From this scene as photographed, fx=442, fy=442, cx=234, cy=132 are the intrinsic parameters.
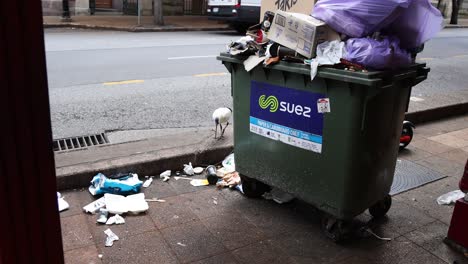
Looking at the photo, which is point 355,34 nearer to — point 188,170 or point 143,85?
point 188,170

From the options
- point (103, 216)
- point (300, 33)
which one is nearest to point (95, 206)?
point (103, 216)

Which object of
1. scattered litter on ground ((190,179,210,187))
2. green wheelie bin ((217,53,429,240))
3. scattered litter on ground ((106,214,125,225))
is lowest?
scattered litter on ground ((106,214,125,225))

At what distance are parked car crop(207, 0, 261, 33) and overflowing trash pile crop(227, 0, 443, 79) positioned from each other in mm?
12248

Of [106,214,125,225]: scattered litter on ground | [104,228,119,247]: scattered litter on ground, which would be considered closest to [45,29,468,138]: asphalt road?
[106,214,125,225]: scattered litter on ground

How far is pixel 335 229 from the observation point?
9.75 ft

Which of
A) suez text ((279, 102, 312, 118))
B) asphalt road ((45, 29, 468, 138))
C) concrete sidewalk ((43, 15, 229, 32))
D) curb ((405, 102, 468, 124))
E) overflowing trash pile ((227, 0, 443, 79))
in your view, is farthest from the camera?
concrete sidewalk ((43, 15, 229, 32))

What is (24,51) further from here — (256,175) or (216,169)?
(216,169)

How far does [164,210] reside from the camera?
333 cm

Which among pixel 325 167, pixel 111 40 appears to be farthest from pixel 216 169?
pixel 111 40

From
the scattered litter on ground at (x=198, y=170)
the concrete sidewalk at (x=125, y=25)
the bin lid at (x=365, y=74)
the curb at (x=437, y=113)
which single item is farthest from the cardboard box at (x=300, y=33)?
the concrete sidewalk at (x=125, y=25)

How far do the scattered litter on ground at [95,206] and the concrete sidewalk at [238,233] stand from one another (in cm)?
4

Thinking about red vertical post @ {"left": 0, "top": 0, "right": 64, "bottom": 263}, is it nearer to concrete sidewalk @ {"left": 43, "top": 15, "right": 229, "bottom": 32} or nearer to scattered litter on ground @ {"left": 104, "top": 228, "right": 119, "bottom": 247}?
scattered litter on ground @ {"left": 104, "top": 228, "right": 119, "bottom": 247}

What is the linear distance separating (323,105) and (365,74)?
34cm

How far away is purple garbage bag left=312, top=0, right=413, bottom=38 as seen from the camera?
8.64 feet
